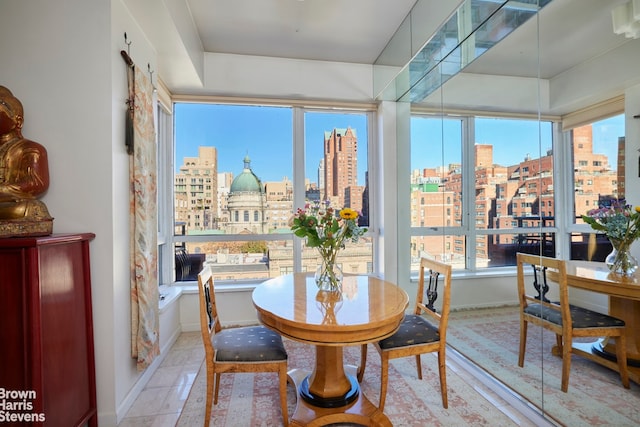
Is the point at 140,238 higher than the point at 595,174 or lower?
lower

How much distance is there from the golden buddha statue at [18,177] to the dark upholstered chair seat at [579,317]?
9.05 feet

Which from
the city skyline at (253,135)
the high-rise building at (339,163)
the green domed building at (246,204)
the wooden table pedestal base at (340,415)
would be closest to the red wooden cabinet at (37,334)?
the wooden table pedestal base at (340,415)

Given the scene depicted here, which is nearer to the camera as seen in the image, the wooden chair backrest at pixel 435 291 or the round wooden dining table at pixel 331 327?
the round wooden dining table at pixel 331 327

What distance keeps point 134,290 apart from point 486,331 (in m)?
2.51

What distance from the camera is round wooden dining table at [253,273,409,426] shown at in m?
1.34

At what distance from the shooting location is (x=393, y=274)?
3367 mm

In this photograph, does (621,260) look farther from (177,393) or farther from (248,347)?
(177,393)

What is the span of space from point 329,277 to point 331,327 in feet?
1.78

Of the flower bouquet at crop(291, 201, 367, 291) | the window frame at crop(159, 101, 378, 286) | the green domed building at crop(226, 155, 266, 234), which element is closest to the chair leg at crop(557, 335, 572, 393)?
the flower bouquet at crop(291, 201, 367, 291)

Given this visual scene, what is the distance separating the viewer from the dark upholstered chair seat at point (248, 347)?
62.8 inches

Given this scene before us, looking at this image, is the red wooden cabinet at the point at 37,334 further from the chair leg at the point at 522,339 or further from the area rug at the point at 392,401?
the chair leg at the point at 522,339

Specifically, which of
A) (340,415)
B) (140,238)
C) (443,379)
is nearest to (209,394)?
(340,415)

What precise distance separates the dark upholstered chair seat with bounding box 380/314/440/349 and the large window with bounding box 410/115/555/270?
0.75 metres

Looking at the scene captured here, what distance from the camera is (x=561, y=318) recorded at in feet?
5.33
